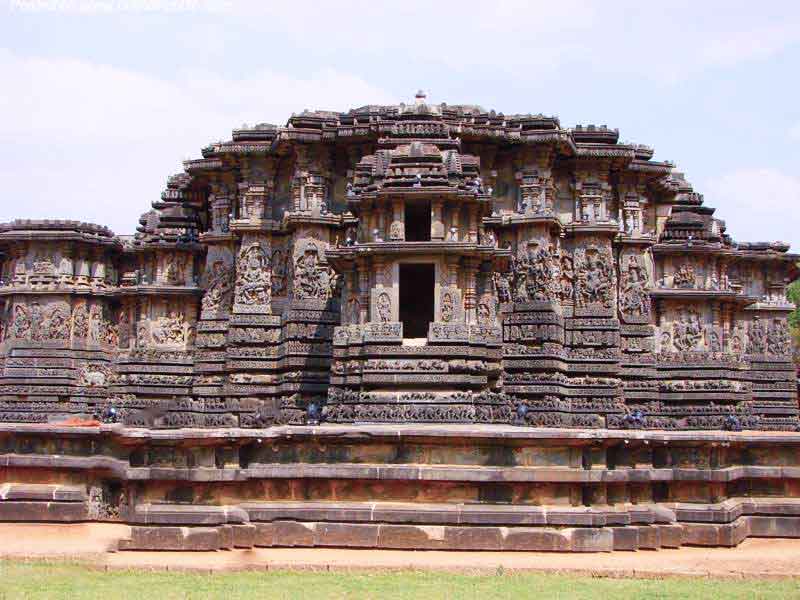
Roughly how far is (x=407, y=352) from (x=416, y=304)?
4.07 meters

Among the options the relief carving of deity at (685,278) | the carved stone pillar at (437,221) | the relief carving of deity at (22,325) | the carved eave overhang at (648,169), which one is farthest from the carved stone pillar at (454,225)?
the relief carving of deity at (22,325)

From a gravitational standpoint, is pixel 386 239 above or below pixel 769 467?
above

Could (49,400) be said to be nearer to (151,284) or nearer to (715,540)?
(151,284)

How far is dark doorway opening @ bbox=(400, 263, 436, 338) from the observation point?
93.1ft

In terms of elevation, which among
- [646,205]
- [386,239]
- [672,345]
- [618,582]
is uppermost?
[646,205]

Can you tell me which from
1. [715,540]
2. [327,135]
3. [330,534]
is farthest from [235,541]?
[327,135]

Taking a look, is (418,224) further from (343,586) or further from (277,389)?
(343,586)

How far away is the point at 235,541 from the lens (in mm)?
Answer: 16922

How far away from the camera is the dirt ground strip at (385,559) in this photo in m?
15.5

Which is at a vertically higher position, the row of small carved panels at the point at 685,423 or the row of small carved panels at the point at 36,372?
the row of small carved panels at the point at 36,372

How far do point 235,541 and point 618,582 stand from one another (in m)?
5.92

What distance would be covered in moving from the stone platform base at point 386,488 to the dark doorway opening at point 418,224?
9.52 m

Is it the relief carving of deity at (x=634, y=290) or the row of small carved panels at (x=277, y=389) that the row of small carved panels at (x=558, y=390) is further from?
the row of small carved panels at (x=277, y=389)

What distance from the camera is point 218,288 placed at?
3212cm
